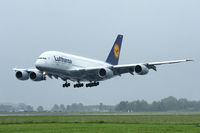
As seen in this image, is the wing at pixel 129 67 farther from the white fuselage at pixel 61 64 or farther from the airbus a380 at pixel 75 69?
the white fuselage at pixel 61 64

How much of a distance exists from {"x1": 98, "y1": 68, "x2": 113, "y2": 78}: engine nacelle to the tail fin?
440 inches

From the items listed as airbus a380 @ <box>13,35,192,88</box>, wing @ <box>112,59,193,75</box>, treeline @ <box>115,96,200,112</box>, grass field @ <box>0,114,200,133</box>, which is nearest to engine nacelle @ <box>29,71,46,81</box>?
airbus a380 @ <box>13,35,192,88</box>

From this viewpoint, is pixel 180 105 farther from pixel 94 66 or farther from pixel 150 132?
pixel 150 132

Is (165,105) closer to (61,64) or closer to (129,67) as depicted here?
(129,67)

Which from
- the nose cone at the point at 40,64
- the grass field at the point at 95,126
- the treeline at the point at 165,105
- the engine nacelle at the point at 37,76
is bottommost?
the grass field at the point at 95,126

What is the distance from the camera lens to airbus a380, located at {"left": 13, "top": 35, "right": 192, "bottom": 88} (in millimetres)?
62938

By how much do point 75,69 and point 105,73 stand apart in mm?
5175

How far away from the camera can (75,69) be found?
66562mm

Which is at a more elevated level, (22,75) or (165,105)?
(22,75)

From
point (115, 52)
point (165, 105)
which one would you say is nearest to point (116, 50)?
point (115, 52)

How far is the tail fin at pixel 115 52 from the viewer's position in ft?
260

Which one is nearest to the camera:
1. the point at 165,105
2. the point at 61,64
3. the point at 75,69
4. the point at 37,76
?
the point at 61,64

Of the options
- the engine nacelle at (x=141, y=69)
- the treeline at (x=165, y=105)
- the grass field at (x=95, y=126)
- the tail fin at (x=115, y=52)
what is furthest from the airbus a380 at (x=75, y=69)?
the treeline at (x=165, y=105)

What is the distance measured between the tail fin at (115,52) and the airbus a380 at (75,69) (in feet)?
11.8
